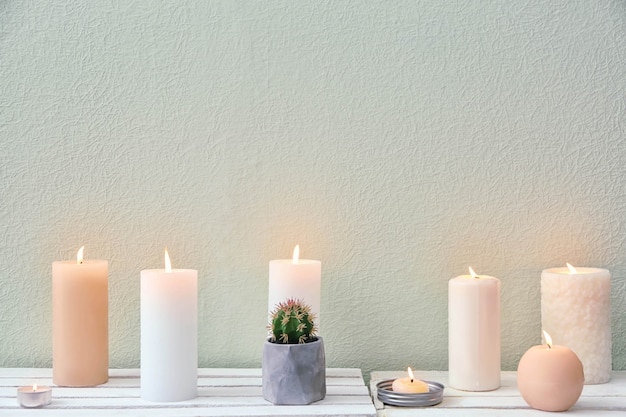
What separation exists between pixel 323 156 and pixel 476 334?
342 mm

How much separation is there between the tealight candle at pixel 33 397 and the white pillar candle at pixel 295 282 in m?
0.31

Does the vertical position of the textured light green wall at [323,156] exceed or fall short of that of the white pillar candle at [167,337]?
it exceeds it

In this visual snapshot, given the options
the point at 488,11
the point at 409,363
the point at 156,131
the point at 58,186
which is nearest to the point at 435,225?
the point at 409,363

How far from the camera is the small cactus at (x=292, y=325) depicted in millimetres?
919

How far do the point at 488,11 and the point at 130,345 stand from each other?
73 cm

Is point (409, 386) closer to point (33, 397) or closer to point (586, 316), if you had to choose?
point (586, 316)

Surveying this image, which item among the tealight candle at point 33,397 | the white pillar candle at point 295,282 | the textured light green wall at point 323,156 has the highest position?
the textured light green wall at point 323,156

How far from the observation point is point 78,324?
3.34 ft

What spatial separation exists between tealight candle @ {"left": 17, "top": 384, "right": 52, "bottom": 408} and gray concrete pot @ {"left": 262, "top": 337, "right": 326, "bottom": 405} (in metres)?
0.27

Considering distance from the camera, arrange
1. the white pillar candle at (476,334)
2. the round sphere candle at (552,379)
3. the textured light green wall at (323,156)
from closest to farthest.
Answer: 1. the round sphere candle at (552,379)
2. the white pillar candle at (476,334)
3. the textured light green wall at (323,156)

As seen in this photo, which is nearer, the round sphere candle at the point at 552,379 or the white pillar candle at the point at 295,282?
the round sphere candle at the point at 552,379

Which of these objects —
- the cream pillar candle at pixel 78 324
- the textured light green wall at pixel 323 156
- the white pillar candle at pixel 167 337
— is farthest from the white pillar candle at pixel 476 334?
the cream pillar candle at pixel 78 324

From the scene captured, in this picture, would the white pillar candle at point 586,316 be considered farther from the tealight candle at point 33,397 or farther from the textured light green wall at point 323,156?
the tealight candle at point 33,397

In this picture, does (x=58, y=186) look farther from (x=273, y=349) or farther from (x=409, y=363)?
(x=409, y=363)
